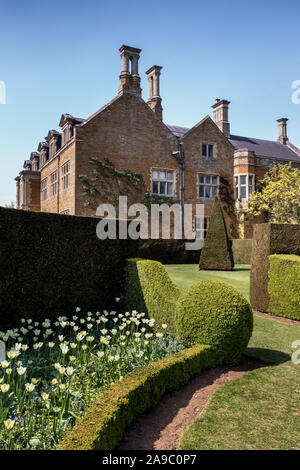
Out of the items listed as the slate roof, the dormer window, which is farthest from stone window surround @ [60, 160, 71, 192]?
the slate roof

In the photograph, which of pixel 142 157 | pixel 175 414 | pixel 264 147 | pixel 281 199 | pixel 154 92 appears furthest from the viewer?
pixel 264 147

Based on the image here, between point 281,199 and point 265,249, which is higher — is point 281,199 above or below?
above

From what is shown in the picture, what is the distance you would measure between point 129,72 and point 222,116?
43.8 ft

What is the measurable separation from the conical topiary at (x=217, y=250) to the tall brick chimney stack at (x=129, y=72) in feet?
37.1

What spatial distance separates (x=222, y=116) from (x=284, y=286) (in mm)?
28423

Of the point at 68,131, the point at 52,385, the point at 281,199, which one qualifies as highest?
the point at 68,131

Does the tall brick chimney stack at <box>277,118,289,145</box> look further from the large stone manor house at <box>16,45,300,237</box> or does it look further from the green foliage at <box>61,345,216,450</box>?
the green foliage at <box>61,345,216,450</box>

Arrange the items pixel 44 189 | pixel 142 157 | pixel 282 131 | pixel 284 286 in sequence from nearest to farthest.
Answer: pixel 284 286
pixel 142 157
pixel 44 189
pixel 282 131

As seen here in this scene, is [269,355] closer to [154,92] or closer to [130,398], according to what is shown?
[130,398]

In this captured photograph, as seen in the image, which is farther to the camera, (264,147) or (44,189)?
(264,147)

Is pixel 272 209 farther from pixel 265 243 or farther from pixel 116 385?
pixel 116 385

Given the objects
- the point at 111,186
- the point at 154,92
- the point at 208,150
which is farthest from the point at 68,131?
the point at 208,150

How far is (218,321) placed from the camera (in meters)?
5.61

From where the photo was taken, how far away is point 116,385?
412 centimetres
